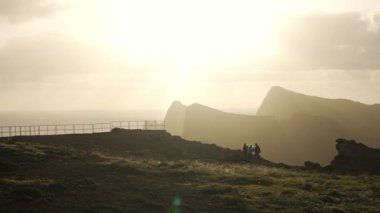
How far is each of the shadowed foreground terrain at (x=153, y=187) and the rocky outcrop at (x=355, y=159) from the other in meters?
10.3

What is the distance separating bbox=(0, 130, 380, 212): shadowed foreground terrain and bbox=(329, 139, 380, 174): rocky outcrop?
10329 millimetres

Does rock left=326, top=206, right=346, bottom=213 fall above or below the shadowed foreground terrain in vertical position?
below

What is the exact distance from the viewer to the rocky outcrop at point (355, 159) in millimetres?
54812

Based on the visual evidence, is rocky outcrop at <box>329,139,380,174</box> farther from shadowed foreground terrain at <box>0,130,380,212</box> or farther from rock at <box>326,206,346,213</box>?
rock at <box>326,206,346,213</box>

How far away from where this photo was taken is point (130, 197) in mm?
30812

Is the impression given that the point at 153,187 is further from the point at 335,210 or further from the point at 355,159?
the point at 355,159

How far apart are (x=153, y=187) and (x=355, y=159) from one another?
32617 millimetres

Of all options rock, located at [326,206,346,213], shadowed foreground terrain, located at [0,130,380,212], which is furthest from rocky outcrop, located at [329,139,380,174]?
rock, located at [326,206,346,213]

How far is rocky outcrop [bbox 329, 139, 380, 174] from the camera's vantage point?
54812mm

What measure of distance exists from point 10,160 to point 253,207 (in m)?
22.0

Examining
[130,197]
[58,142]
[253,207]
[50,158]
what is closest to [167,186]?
[130,197]

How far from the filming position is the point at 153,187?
34625 mm

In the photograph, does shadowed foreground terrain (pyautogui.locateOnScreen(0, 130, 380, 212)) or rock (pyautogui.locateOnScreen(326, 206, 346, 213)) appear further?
shadowed foreground terrain (pyautogui.locateOnScreen(0, 130, 380, 212))

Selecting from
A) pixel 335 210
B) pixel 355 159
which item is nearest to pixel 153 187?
pixel 335 210
